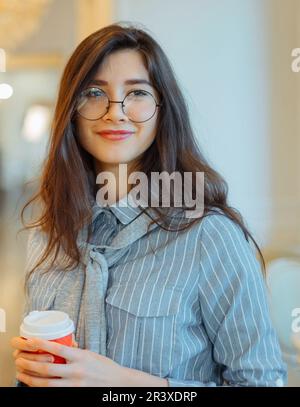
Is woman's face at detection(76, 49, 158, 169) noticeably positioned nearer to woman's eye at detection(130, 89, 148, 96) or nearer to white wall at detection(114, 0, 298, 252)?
woman's eye at detection(130, 89, 148, 96)

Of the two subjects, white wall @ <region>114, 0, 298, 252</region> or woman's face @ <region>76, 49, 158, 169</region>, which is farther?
white wall @ <region>114, 0, 298, 252</region>

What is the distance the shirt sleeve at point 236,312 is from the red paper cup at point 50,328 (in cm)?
18

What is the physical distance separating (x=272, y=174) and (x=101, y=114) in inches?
21.9

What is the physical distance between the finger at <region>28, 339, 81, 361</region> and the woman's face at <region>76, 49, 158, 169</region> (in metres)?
0.31

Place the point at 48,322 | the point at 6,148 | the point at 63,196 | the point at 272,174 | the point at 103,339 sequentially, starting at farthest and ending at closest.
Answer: the point at 6,148 < the point at 272,174 < the point at 63,196 < the point at 103,339 < the point at 48,322

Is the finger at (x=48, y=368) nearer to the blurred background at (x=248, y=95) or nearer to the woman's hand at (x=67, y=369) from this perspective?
the woman's hand at (x=67, y=369)

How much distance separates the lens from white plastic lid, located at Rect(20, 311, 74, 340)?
1.78 ft

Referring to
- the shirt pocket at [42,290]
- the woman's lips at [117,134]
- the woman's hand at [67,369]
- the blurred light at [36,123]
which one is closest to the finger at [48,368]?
the woman's hand at [67,369]

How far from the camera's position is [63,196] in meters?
0.81

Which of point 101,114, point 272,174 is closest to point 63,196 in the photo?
point 101,114

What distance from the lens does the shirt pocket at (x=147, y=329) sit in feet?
2.13

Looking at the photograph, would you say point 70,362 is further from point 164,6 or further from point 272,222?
point 164,6

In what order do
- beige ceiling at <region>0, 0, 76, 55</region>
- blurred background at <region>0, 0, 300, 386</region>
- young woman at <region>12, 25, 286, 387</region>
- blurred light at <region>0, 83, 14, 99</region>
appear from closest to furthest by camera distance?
1. young woman at <region>12, 25, 286, 387</region>
2. blurred background at <region>0, 0, 300, 386</region>
3. beige ceiling at <region>0, 0, 76, 55</region>
4. blurred light at <region>0, 83, 14, 99</region>

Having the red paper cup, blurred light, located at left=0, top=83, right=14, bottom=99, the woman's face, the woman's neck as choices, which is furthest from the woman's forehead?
blurred light, located at left=0, top=83, right=14, bottom=99
